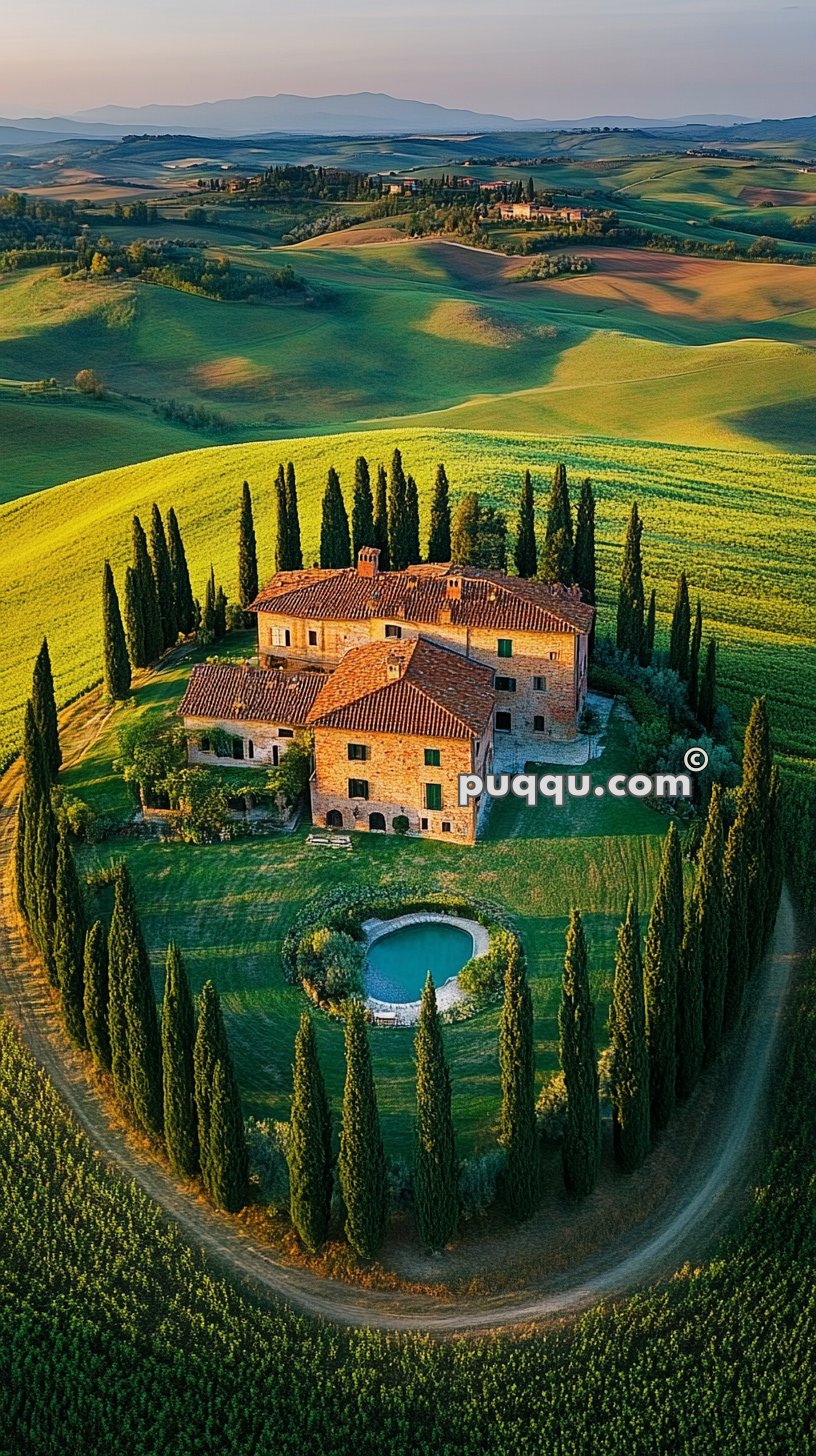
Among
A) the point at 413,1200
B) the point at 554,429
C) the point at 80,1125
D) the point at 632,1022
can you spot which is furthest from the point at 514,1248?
the point at 554,429

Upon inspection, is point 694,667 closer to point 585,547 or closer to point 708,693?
point 708,693

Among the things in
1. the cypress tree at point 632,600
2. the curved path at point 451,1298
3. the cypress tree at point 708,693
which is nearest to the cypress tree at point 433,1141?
the curved path at point 451,1298

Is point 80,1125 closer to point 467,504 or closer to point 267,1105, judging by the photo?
point 267,1105

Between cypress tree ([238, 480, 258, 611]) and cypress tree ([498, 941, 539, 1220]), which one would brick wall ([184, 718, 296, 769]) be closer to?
cypress tree ([238, 480, 258, 611])

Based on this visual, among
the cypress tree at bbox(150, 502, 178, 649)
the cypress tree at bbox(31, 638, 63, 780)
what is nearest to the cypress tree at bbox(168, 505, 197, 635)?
the cypress tree at bbox(150, 502, 178, 649)

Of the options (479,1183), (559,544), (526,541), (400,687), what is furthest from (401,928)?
(526,541)

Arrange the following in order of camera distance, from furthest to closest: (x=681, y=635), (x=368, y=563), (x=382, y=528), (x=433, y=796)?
1. (x=382, y=528)
2. (x=368, y=563)
3. (x=681, y=635)
4. (x=433, y=796)

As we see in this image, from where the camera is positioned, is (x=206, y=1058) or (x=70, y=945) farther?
(x=70, y=945)
